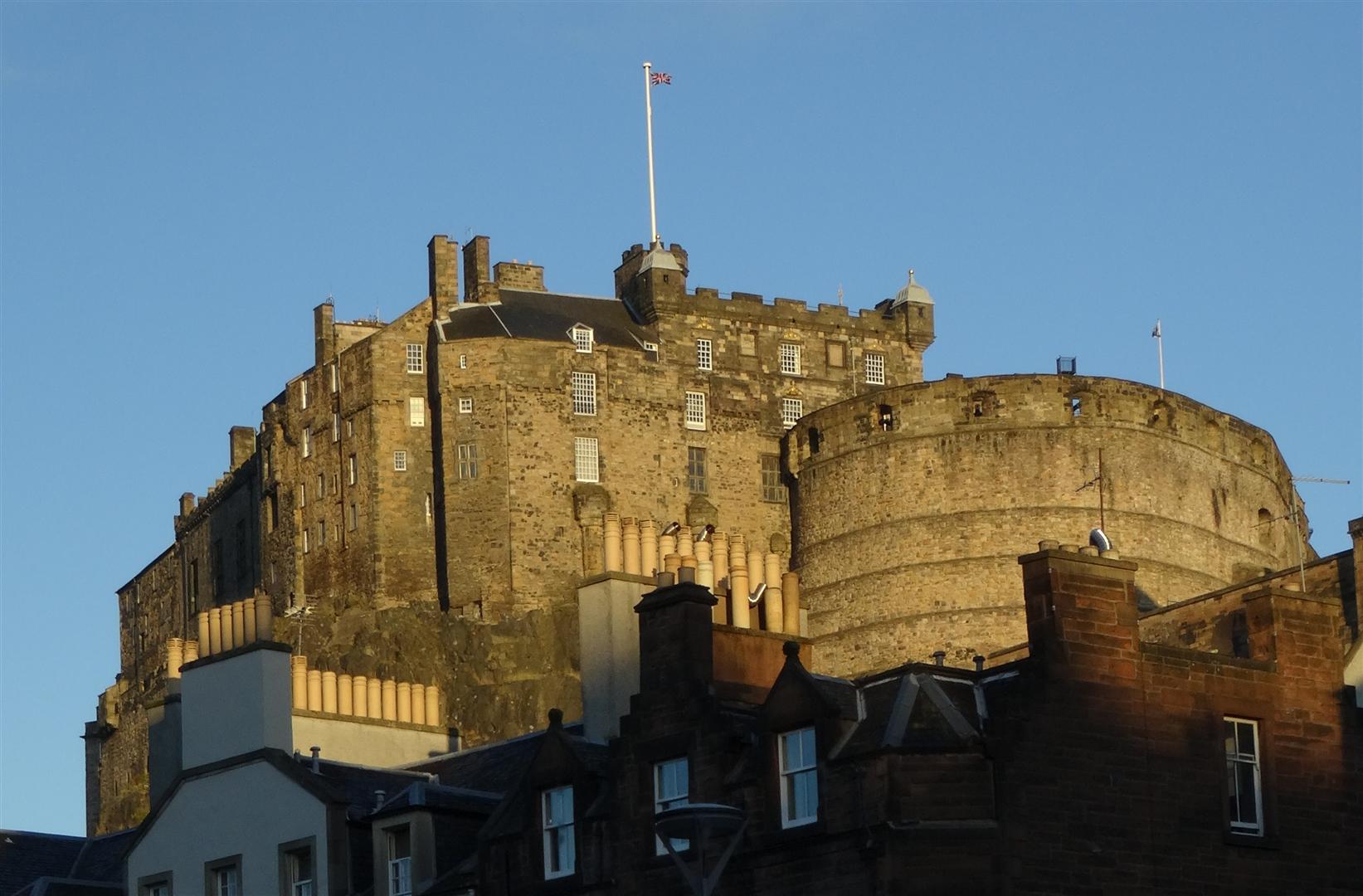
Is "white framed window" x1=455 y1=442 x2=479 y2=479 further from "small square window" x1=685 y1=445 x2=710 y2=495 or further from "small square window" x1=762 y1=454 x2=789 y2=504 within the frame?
"small square window" x1=762 y1=454 x2=789 y2=504

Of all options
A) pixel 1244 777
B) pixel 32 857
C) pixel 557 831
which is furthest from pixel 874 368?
pixel 1244 777

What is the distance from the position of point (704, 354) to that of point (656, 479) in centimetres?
536

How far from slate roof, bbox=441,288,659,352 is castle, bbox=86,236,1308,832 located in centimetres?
13

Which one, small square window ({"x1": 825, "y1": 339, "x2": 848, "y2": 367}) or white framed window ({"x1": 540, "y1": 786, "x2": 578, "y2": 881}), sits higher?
small square window ({"x1": 825, "y1": 339, "x2": 848, "y2": 367})

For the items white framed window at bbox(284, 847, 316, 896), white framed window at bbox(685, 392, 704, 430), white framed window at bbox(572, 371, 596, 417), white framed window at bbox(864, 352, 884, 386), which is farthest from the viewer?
white framed window at bbox(864, 352, 884, 386)

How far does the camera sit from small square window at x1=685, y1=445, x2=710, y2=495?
97.1 m

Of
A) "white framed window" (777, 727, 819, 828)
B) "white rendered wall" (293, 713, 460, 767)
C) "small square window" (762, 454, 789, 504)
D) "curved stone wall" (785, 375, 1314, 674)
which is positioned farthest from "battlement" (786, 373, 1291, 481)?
"white framed window" (777, 727, 819, 828)

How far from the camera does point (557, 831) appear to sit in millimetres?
38219

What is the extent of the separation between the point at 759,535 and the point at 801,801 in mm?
61865

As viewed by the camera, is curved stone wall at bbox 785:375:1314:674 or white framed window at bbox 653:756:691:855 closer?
white framed window at bbox 653:756:691:855

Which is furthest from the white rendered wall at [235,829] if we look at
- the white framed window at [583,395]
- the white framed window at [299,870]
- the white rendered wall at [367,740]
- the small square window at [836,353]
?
the small square window at [836,353]

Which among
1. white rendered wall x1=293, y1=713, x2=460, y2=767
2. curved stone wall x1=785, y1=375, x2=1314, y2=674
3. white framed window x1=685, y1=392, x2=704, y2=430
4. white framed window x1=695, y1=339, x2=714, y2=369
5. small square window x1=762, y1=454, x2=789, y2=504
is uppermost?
white framed window x1=695, y1=339, x2=714, y2=369

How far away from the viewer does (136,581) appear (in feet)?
398

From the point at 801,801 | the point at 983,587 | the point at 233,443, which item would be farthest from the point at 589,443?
the point at 801,801
